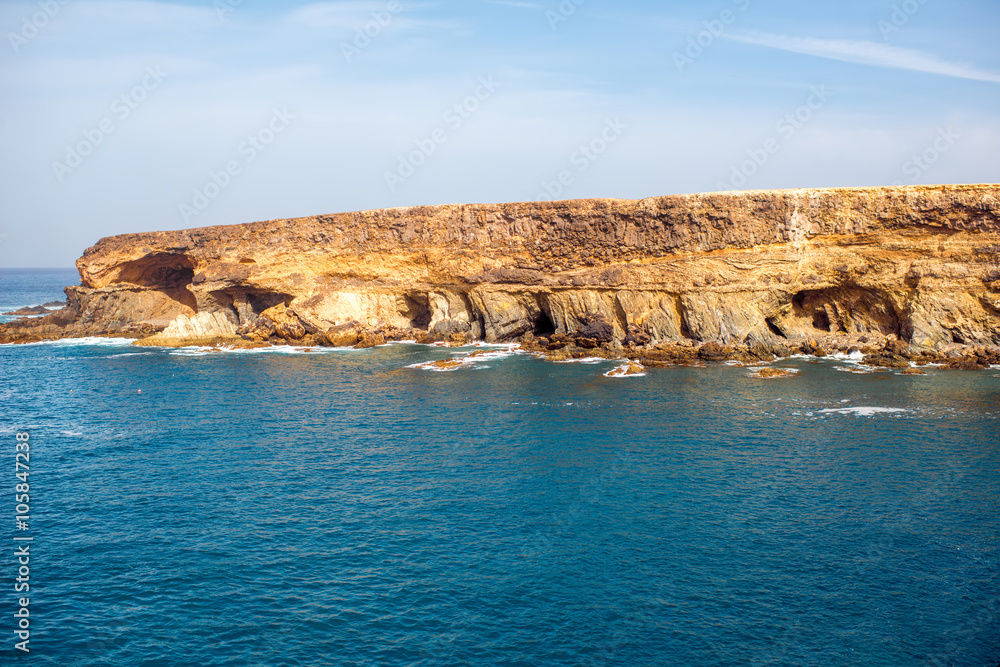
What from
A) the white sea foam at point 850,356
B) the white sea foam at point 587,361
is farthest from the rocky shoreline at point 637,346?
the white sea foam at point 587,361

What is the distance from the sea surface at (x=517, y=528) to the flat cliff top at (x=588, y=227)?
650 inches

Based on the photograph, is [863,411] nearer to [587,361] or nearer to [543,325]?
[587,361]

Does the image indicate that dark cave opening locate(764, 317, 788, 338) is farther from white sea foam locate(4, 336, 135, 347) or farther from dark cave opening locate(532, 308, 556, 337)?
white sea foam locate(4, 336, 135, 347)

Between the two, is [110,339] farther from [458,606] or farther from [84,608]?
[458,606]

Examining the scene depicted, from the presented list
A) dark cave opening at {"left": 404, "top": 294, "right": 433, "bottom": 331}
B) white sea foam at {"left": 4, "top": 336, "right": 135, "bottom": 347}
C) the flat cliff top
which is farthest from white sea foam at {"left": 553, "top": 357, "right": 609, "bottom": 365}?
white sea foam at {"left": 4, "top": 336, "right": 135, "bottom": 347}

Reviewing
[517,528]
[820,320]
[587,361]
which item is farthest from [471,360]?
[517,528]

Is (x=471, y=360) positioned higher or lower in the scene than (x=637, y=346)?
lower

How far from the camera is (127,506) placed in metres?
25.7

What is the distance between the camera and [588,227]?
6012 centimetres

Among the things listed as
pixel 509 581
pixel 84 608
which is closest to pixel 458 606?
pixel 509 581

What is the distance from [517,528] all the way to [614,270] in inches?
1537

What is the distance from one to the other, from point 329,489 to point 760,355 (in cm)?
3672

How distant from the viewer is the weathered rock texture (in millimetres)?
52000

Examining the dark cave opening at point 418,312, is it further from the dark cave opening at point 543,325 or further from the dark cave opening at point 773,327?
the dark cave opening at point 773,327
